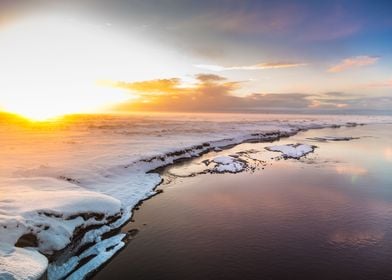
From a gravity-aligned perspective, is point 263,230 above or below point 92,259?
above

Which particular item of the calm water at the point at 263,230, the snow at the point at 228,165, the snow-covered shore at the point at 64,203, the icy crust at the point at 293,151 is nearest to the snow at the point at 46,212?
the snow-covered shore at the point at 64,203

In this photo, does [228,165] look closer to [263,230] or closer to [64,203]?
[263,230]

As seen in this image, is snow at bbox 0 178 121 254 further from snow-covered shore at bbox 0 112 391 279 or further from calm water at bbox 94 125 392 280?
calm water at bbox 94 125 392 280

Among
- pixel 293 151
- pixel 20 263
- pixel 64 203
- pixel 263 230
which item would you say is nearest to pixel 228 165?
pixel 293 151

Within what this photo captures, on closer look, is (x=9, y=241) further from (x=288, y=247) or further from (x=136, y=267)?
(x=288, y=247)

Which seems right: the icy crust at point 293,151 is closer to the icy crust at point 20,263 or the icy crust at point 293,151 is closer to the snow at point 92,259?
the snow at point 92,259
